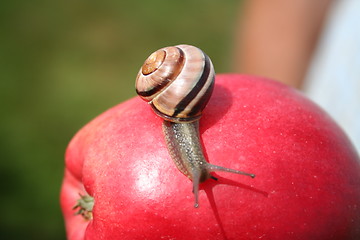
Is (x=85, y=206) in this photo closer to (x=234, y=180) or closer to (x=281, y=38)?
(x=234, y=180)

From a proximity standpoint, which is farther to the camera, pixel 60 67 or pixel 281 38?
pixel 60 67

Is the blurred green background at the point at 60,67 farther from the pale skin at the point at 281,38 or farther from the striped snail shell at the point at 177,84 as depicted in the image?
the striped snail shell at the point at 177,84

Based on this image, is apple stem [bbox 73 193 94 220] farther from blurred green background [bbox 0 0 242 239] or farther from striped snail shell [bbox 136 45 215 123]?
blurred green background [bbox 0 0 242 239]

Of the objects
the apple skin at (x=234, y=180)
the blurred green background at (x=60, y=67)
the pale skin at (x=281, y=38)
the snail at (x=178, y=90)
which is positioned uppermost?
the snail at (x=178, y=90)

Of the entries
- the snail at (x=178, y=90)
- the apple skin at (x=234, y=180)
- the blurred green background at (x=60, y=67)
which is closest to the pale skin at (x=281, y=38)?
the blurred green background at (x=60, y=67)

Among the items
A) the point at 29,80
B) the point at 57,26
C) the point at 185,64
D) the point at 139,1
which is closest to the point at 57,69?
the point at 29,80

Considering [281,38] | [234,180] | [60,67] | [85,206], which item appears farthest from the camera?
[60,67]

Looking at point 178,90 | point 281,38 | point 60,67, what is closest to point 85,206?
point 178,90
